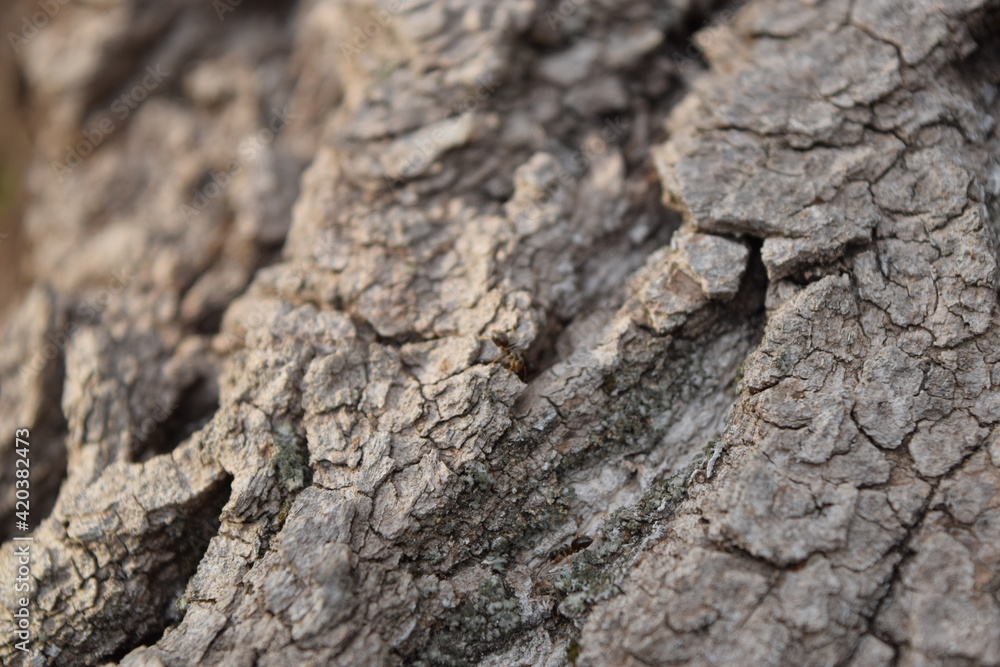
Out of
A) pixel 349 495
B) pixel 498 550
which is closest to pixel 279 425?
pixel 349 495

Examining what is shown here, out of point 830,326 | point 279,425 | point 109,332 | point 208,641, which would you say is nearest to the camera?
point 208,641

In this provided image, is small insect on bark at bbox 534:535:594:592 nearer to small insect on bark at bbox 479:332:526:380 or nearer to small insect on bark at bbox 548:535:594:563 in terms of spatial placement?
small insect on bark at bbox 548:535:594:563

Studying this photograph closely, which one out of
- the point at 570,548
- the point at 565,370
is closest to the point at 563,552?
the point at 570,548

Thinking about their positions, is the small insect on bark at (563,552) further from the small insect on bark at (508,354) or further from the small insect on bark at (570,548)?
the small insect on bark at (508,354)

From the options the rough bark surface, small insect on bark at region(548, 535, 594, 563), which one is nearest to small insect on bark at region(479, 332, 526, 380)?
the rough bark surface

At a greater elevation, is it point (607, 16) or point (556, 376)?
point (607, 16)

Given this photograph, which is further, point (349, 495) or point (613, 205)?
point (613, 205)

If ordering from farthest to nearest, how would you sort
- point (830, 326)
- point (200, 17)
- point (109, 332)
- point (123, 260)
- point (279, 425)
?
point (200, 17), point (123, 260), point (109, 332), point (279, 425), point (830, 326)

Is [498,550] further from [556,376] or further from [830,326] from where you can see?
[830,326]
